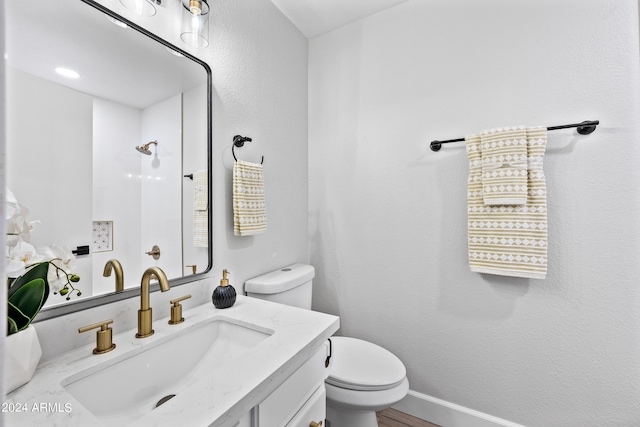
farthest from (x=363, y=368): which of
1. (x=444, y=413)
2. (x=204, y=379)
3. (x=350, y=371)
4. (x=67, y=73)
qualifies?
(x=67, y=73)

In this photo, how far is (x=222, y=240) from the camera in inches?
49.6

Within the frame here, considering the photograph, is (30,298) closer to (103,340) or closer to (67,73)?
(103,340)

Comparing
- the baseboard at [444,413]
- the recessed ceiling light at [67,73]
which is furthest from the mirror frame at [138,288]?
the baseboard at [444,413]

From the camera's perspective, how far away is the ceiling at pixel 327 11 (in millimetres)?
1597

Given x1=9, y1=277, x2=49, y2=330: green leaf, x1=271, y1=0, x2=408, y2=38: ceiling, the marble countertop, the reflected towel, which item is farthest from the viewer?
x1=271, y1=0, x2=408, y2=38: ceiling

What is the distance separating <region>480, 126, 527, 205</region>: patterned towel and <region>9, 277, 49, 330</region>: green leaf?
1.57 metres

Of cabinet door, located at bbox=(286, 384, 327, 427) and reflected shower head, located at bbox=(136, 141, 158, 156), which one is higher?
reflected shower head, located at bbox=(136, 141, 158, 156)

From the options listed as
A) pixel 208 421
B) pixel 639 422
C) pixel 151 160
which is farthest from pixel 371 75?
pixel 639 422

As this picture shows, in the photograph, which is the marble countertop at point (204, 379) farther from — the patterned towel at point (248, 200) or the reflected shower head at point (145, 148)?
the reflected shower head at point (145, 148)

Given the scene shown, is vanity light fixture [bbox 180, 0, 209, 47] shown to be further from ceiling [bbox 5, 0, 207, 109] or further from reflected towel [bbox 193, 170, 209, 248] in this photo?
reflected towel [bbox 193, 170, 209, 248]

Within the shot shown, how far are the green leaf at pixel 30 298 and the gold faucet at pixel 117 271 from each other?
0.67 feet

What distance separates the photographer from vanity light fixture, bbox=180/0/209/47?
1.05m

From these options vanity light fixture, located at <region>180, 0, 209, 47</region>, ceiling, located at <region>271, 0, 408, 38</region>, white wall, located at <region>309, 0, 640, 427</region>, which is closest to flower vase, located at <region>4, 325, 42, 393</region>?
vanity light fixture, located at <region>180, 0, 209, 47</region>

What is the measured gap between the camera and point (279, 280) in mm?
1397
